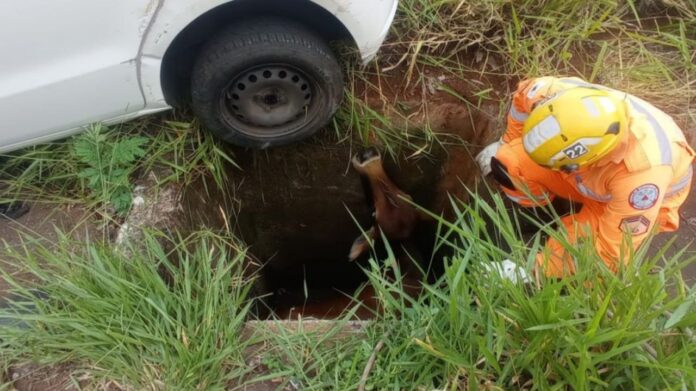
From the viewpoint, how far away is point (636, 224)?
2.12 meters

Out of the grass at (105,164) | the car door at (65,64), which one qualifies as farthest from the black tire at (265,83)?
the car door at (65,64)

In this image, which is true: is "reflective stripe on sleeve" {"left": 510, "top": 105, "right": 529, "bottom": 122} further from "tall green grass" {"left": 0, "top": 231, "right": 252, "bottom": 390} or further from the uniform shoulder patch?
"tall green grass" {"left": 0, "top": 231, "right": 252, "bottom": 390}

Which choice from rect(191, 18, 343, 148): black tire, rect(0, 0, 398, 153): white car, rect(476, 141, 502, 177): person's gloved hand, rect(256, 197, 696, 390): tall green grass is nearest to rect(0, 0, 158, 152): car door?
rect(0, 0, 398, 153): white car

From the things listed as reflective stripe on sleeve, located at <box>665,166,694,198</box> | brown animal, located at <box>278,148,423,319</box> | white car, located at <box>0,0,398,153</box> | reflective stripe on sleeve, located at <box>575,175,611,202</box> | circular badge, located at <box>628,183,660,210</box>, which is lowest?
brown animal, located at <box>278,148,423,319</box>

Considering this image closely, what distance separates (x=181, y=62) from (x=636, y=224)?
206 centimetres

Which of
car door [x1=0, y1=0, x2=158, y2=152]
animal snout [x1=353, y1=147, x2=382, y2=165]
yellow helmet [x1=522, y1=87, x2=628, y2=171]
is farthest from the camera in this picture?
animal snout [x1=353, y1=147, x2=382, y2=165]

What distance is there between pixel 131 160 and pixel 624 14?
2.80 metres

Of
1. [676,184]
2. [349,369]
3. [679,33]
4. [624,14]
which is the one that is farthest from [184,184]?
[679,33]

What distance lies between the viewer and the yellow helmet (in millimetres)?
1910

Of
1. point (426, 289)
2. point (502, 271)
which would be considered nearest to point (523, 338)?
point (502, 271)

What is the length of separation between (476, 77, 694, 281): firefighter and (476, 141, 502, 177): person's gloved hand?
206mm

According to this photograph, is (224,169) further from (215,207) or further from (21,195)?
(21,195)

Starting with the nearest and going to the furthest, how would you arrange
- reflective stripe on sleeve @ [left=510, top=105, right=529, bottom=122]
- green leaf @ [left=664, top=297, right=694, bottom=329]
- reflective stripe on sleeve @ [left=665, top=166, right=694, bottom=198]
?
green leaf @ [left=664, top=297, right=694, bottom=329] < reflective stripe on sleeve @ [left=665, top=166, right=694, bottom=198] < reflective stripe on sleeve @ [left=510, top=105, right=529, bottom=122]

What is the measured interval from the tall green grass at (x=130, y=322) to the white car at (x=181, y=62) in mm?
586
